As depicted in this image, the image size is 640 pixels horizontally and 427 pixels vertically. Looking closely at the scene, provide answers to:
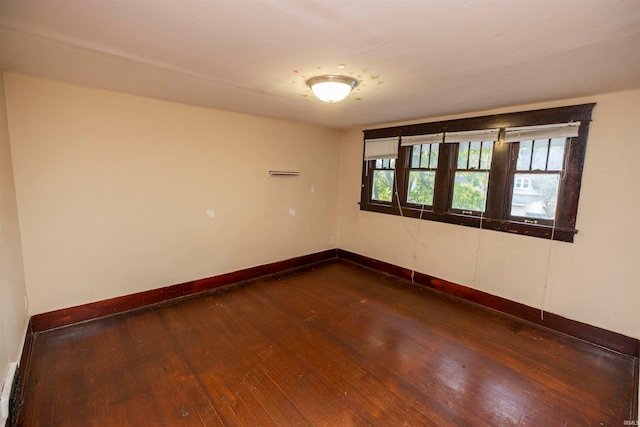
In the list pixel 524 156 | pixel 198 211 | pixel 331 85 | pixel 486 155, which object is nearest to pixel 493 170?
pixel 486 155

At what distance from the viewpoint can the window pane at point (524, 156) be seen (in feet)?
10.5

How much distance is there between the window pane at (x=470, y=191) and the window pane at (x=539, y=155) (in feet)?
1.58

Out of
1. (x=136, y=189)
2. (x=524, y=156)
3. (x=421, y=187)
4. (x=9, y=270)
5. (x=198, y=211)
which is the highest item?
(x=524, y=156)

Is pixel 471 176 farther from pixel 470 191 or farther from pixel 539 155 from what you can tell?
pixel 539 155

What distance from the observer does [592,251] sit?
2844 millimetres

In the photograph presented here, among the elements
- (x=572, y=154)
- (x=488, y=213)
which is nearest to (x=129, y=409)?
(x=488, y=213)

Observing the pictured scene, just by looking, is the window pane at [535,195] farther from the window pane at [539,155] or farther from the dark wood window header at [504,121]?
the dark wood window header at [504,121]

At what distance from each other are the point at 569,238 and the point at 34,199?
5.11 m

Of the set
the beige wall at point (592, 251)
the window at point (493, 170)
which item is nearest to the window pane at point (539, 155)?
the window at point (493, 170)

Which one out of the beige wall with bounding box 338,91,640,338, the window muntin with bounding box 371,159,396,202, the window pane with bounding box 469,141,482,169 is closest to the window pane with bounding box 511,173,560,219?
the beige wall with bounding box 338,91,640,338

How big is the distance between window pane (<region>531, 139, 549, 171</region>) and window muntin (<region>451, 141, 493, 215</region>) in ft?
1.39

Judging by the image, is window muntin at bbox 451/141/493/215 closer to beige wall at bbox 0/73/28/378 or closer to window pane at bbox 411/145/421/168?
window pane at bbox 411/145/421/168

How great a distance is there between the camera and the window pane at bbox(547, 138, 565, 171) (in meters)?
2.97

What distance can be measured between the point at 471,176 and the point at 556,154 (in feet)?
2.83
